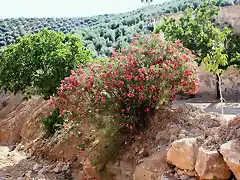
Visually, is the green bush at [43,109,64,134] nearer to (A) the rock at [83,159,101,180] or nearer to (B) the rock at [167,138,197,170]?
(A) the rock at [83,159,101,180]

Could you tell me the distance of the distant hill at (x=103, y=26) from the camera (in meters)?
24.9

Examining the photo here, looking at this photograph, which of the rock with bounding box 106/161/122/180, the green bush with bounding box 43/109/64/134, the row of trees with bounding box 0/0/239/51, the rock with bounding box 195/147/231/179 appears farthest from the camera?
the row of trees with bounding box 0/0/239/51

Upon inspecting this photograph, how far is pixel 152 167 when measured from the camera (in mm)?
7531

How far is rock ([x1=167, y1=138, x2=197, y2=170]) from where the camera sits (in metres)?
6.66

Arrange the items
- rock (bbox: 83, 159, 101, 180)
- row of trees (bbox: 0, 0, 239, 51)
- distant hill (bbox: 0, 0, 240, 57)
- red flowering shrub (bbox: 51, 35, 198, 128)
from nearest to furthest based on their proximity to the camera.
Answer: red flowering shrub (bbox: 51, 35, 198, 128) → rock (bbox: 83, 159, 101, 180) → distant hill (bbox: 0, 0, 240, 57) → row of trees (bbox: 0, 0, 239, 51)

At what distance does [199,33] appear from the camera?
699 inches

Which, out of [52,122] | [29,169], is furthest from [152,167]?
[52,122]

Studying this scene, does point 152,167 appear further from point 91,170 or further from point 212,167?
point 91,170

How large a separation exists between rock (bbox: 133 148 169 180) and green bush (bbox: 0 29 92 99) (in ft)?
19.6

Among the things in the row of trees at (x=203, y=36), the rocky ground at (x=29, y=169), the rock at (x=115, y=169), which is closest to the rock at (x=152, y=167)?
the rock at (x=115, y=169)

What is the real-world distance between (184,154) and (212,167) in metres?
0.70

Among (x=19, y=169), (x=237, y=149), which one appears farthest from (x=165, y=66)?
(x=19, y=169)

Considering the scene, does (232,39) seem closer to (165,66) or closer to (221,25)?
(221,25)

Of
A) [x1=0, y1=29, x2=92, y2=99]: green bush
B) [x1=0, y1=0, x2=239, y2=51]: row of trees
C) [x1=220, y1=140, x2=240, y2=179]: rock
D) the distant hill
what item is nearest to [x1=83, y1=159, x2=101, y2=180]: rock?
[x1=220, y1=140, x2=240, y2=179]: rock
